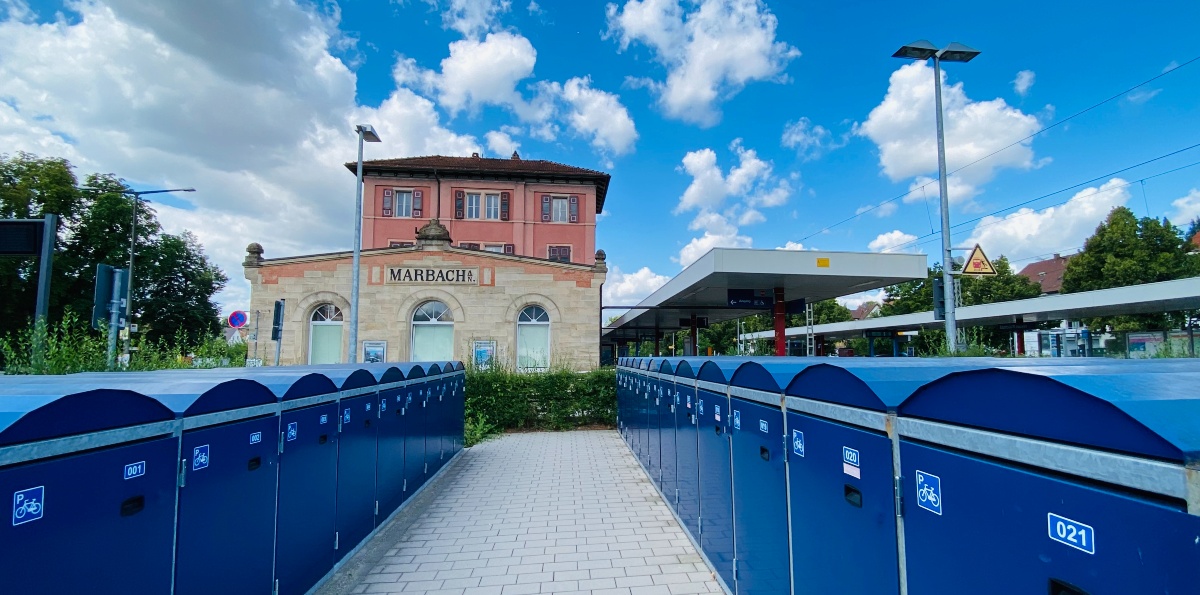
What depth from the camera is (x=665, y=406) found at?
7191 millimetres

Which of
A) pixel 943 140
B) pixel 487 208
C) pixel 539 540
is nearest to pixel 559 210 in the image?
pixel 487 208

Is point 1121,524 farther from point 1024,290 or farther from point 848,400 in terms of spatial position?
point 1024,290

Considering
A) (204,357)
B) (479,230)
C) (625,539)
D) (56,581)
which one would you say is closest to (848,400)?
(56,581)

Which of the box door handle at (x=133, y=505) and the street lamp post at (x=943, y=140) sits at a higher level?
the street lamp post at (x=943, y=140)

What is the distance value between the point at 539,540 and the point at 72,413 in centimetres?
450

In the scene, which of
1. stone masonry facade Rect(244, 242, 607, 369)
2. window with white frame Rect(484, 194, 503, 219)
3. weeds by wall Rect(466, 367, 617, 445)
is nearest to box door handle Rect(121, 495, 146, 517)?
weeds by wall Rect(466, 367, 617, 445)

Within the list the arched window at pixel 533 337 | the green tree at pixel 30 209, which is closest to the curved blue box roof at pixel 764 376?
the arched window at pixel 533 337

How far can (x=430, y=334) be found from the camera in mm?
21062

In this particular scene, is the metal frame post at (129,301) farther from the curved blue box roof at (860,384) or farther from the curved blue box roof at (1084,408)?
the curved blue box roof at (1084,408)

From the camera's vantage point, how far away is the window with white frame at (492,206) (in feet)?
109

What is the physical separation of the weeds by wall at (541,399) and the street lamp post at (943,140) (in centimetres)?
763

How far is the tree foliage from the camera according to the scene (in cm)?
3038

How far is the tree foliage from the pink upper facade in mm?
10955

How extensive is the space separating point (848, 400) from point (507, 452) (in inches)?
368
